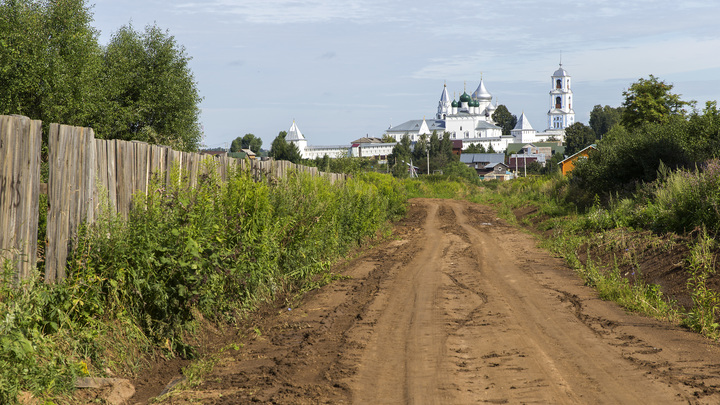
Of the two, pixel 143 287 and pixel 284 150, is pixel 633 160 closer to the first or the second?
pixel 143 287

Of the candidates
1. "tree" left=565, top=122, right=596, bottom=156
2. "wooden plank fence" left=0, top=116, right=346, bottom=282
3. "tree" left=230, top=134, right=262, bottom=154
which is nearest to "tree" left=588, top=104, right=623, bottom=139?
"tree" left=565, top=122, right=596, bottom=156

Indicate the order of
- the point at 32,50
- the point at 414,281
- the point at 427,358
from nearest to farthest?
the point at 427,358 < the point at 414,281 < the point at 32,50

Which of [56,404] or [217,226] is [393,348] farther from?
[56,404]

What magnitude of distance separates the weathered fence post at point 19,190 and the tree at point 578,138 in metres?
126

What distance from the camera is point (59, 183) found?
20.0ft

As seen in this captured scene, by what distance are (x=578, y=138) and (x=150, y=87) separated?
10978cm

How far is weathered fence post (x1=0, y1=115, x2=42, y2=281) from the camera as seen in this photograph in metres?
5.45

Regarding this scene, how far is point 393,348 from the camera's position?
705 centimetres

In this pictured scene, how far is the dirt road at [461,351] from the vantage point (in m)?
5.52

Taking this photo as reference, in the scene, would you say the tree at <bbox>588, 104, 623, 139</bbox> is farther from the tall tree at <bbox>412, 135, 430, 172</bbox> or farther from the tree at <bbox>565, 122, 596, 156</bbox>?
the tall tree at <bbox>412, 135, 430, 172</bbox>

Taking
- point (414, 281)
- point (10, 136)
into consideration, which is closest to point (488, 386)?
point (10, 136)

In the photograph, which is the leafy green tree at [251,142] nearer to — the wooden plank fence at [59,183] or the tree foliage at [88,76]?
the tree foliage at [88,76]

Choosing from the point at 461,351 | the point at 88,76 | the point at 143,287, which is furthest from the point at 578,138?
the point at 143,287

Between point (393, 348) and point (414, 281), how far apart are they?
15.6ft
